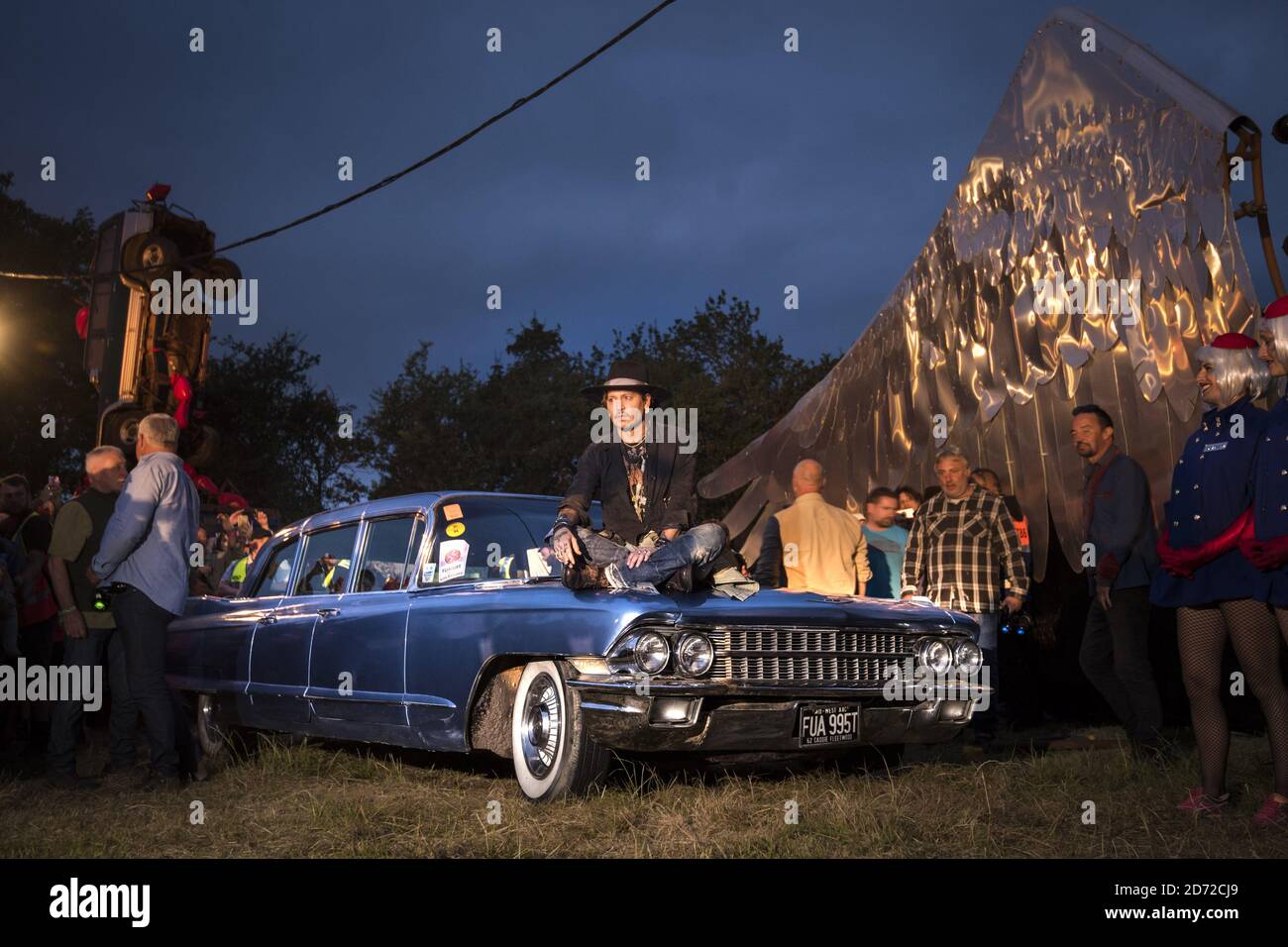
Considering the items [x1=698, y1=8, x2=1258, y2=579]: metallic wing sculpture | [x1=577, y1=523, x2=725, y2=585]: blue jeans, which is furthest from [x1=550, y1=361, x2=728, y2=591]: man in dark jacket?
[x1=698, y1=8, x2=1258, y2=579]: metallic wing sculpture

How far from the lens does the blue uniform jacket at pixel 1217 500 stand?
4508 mm

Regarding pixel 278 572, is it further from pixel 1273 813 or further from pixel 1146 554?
pixel 1273 813

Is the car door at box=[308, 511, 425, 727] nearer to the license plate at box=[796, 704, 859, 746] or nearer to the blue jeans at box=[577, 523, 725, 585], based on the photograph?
the blue jeans at box=[577, 523, 725, 585]

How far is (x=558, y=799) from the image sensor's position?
16.1 feet

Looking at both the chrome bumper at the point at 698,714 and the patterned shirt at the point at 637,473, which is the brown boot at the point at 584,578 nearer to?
the chrome bumper at the point at 698,714

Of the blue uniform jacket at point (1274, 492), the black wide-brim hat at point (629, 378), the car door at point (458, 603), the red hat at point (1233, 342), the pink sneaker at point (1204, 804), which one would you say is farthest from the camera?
the black wide-brim hat at point (629, 378)

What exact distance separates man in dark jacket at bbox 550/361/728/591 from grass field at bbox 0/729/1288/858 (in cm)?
90

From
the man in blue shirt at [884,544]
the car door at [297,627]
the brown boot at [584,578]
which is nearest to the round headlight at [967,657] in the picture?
the brown boot at [584,578]

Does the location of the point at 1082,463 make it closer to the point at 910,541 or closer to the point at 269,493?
the point at 910,541

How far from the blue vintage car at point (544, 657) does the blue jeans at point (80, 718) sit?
0.73 m

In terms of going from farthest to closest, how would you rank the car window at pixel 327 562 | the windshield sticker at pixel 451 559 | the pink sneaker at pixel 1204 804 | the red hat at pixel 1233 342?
the car window at pixel 327 562, the windshield sticker at pixel 451 559, the red hat at pixel 1233 342, the pink sneaker at pixel 1204 804

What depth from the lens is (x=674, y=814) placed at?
4570 mm

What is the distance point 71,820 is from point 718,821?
2.79m

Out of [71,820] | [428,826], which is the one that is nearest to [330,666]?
[71,820]
